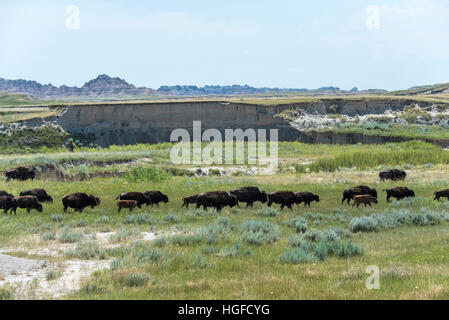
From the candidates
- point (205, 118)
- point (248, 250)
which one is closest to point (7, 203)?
point (248, 250)

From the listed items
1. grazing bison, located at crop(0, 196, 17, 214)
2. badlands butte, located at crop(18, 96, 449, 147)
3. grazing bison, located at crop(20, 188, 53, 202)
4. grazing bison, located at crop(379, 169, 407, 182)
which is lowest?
grazing bison, located at crop(379, 169, 407, 182)

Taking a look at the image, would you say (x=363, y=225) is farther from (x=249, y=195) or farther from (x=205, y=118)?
(x=205, y=118)

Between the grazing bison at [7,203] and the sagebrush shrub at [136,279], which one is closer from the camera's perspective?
the sagebrush shrub at [136,279]

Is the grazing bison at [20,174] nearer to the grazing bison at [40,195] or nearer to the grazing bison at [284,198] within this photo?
the grazing bison at [40,195]

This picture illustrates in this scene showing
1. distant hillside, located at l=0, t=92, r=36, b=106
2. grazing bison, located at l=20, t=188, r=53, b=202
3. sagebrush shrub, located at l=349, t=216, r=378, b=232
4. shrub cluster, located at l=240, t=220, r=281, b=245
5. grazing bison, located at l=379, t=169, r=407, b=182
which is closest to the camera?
shrub cluster, located at l=240, t=220, r=281, b=245

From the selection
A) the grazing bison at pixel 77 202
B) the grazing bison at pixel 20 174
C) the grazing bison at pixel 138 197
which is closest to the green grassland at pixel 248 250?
the grazing bison at pixel 77 202

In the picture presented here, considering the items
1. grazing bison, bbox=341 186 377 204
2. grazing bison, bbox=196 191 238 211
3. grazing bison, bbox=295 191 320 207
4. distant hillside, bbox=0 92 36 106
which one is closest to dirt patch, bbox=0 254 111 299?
grazing bison, bbox=196 191 238 211

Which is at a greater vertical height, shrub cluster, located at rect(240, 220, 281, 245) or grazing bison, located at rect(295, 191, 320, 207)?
shrub cluster, located at rect(240, 220, 281, 245)

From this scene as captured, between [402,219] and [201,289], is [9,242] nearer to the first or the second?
[201,289]

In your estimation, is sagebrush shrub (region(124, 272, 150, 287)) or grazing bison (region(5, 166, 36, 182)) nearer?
sagebrush shrub (region(124, 272, 150, 287))

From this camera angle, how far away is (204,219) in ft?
54.4

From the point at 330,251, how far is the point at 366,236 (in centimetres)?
272

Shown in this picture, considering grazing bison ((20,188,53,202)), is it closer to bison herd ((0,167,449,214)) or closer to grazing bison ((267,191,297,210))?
bison herd ((0,167,449,214))
